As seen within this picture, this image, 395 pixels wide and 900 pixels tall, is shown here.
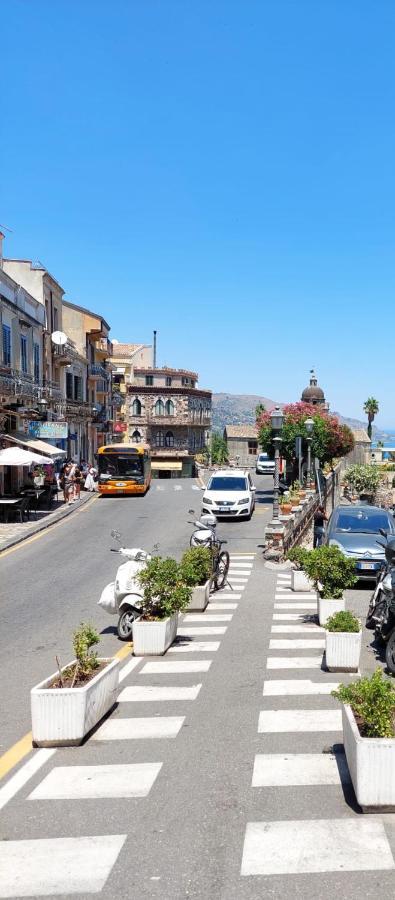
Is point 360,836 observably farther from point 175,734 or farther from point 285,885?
point 175,734

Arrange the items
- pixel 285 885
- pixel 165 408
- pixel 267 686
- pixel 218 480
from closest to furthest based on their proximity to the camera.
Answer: pixel 285 885
pixel 267 686
pixel 218 480
pixel 165 408

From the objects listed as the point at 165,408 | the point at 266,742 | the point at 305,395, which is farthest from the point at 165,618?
the point at 165,408

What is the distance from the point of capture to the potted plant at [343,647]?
9258 mm

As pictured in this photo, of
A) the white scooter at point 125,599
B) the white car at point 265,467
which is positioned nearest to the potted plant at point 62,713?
the white scooter at point 125,599

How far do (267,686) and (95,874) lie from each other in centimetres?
434

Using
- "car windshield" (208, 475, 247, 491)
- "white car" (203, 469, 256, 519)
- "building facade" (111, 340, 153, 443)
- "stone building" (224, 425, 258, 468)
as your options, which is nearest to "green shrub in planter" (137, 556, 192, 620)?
"white car" (203, 469, 256, 519)

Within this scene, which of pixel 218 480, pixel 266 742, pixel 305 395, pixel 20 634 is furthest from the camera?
pixel 305 395

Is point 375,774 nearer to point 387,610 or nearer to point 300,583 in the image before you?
point 387,610

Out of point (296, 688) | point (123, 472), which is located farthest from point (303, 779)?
point (123, 472)

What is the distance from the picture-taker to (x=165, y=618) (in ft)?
34.4

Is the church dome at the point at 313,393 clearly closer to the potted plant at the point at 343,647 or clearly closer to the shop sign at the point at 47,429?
the shop sign at the point at 47,429

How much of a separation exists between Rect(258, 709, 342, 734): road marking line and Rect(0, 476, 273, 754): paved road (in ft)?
7.27

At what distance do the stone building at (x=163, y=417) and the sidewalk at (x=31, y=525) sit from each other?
56.3 m

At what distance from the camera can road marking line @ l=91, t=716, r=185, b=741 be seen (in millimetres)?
7184
